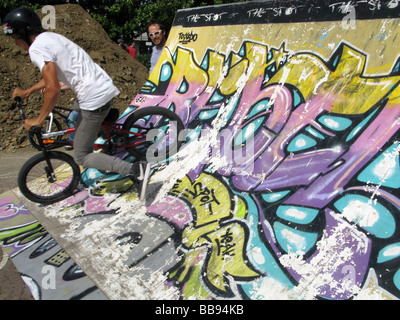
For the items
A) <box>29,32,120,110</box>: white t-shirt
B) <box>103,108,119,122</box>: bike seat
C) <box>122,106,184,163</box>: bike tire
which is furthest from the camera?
<box>122,106,184,163</box>: bike tire

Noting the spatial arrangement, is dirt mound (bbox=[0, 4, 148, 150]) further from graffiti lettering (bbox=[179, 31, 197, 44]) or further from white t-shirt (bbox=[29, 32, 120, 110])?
white t-shirt (bbox=[29, 32, 120, 110])

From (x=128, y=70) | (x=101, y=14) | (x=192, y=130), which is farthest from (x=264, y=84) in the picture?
(x=101, y=14)

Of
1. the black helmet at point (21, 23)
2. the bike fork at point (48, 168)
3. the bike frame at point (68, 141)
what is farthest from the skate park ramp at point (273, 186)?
the black helmet at point (21, 23)

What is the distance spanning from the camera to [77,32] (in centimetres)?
980

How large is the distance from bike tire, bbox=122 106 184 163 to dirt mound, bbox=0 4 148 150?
11.0ft

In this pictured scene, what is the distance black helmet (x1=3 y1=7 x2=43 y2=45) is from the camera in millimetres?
2803

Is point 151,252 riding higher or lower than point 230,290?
lower

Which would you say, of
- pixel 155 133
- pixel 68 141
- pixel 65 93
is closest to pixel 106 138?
pixel 68 141

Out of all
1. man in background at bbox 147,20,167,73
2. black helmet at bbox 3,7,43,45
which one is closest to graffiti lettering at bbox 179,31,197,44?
man in background at bbox 147,20,167,73

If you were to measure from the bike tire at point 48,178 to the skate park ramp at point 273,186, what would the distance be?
17 cm

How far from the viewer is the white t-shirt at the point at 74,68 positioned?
2764mm
